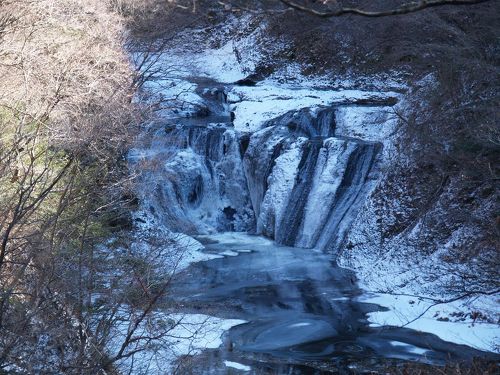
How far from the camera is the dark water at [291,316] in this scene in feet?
32.1

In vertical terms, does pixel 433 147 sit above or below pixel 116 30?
below

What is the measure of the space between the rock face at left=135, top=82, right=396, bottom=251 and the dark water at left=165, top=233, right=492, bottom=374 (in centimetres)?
112

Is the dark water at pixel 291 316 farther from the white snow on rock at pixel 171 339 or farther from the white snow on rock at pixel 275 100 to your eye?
the white snow on rock at pixel 275 100

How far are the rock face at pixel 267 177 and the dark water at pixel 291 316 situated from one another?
1120mm

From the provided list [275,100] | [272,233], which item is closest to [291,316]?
[272,233]

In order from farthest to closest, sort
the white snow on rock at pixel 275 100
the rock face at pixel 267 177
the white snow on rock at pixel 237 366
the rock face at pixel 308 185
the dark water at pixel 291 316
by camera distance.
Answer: the white snow on rock at pixel 275 100, the rock face at pixel 267 177, the rock face at pixel 308 185, the dark water at pixel 291 316, the white snow on rock at pixel 237 366

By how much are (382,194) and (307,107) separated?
4541 mm

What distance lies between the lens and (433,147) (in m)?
15.1

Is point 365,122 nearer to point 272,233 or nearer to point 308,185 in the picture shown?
point 308,185

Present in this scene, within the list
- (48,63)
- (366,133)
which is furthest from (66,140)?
(366,133)

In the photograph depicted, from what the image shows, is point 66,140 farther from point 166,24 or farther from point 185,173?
point 166,24

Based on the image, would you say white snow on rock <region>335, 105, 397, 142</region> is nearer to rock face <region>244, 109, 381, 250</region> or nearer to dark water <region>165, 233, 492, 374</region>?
rock face <region>244, 109, 381, 250</region>

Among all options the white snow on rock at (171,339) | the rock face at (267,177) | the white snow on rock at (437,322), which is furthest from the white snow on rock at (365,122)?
the white snow on rock at (171,339)

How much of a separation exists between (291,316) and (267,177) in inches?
286
